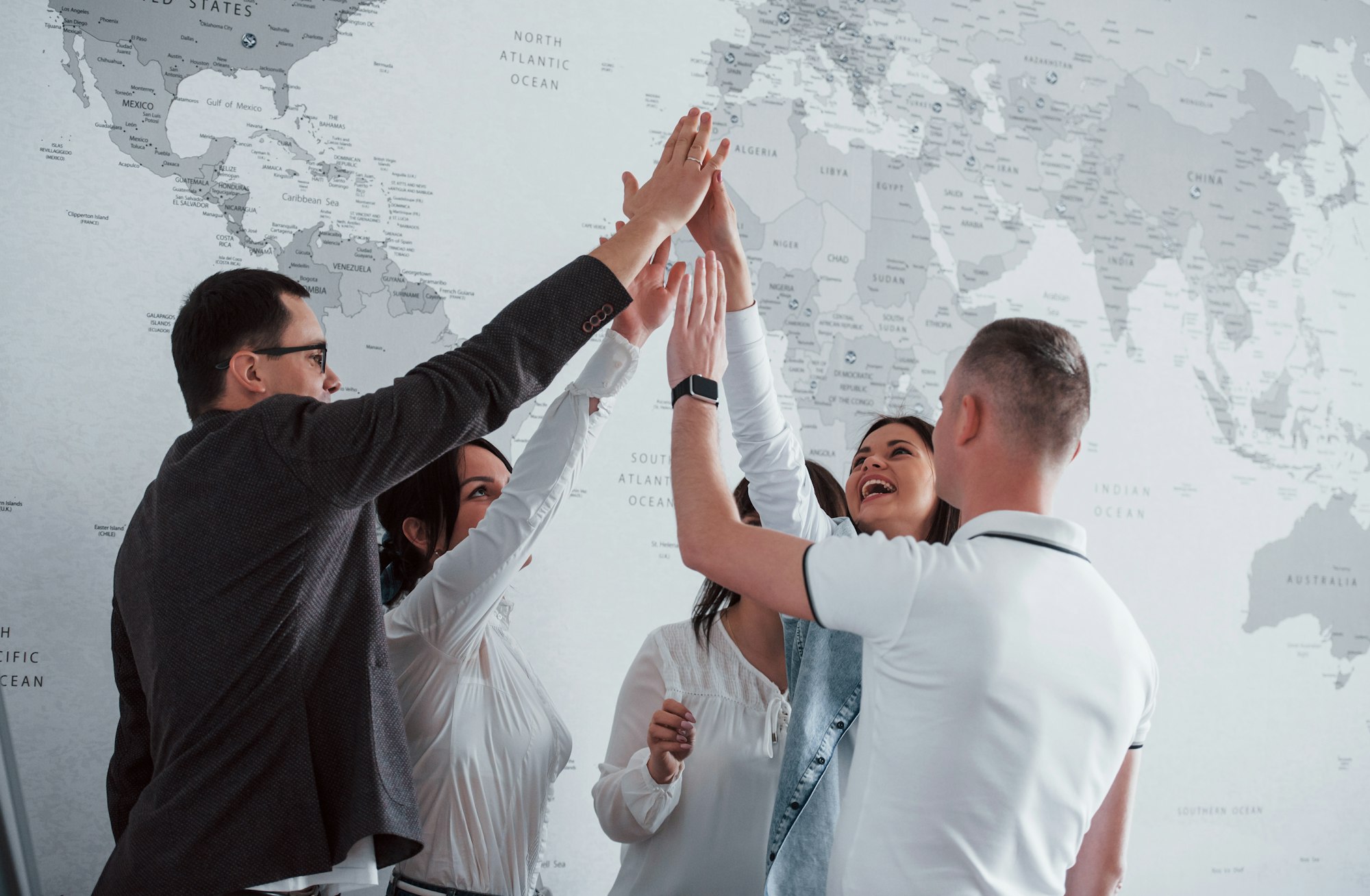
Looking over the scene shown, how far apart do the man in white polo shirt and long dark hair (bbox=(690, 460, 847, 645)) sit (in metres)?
0.54

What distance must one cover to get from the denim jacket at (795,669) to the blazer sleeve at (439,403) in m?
0.39

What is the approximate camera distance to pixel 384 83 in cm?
211

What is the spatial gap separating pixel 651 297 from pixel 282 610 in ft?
2.35

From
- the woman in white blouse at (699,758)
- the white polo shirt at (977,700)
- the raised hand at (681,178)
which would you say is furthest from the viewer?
the woman in white blouse at (699,758)

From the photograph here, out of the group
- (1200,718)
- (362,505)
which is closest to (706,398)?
(362,505)

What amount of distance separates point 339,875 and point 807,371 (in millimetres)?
1558

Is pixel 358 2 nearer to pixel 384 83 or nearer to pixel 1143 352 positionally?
pixel 384 83

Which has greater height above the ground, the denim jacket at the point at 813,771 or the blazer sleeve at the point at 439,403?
the blazer sleeve at the point at 439,403

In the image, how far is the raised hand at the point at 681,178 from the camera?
4.43ft

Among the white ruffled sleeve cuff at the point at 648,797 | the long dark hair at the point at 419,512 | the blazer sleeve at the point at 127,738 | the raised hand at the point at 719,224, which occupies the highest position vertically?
the raised hand at the point at 719,224

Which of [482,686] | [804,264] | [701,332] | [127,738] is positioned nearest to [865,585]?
[701,332]

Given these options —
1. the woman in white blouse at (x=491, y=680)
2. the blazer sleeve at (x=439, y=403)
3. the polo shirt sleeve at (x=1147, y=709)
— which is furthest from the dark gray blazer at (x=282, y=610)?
the polo shirt sleeve at (x=1147, y=709)

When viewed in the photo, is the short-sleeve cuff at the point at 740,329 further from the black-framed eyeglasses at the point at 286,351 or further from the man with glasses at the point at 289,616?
the black-framed eyeglasses at the point at 286,351

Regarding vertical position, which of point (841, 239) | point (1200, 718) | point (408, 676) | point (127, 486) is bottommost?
point (1200, 718)
